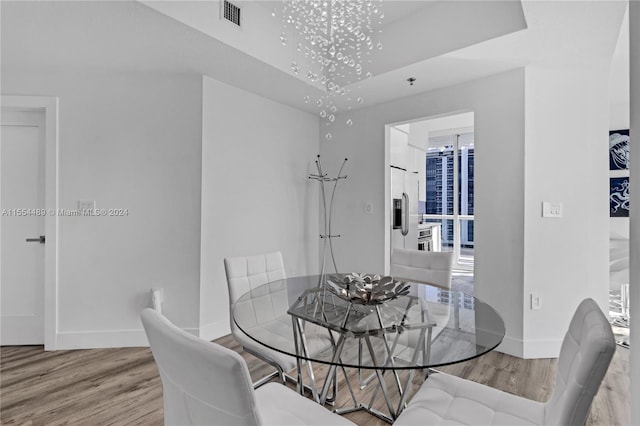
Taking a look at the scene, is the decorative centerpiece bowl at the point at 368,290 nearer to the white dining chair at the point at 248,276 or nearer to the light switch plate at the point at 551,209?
the white dining chair at the point at 248,276

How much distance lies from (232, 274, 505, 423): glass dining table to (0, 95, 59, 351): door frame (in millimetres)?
1990

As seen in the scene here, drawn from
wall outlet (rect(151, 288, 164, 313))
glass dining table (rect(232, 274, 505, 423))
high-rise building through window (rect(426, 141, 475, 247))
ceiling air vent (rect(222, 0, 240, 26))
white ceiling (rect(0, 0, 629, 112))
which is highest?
ceiling air vent (rect(222, 0, 240, 26))

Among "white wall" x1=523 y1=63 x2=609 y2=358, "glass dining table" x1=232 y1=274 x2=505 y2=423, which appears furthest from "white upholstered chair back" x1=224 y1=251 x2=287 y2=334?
"white wall" x1=523 y1=63 x2=609 y2=358

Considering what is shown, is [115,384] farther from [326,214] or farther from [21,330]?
[326,214]

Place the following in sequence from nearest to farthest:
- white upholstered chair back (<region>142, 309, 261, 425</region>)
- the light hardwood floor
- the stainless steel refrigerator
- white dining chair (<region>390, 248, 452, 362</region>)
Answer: white upholstered chair back (<region>142, 309, 261, 425</region>) → the light hardwood floor → white dining chair (<region>390, 248, 452, 362</region>) → the stainless steel refrigerator

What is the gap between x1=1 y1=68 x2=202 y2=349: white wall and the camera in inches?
117

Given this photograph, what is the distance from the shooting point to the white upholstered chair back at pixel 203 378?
2.62ft

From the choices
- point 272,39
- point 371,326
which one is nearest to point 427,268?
point 371,326

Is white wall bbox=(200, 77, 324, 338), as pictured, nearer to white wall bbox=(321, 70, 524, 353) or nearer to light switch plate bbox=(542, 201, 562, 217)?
white wall bbox=(321, 70, 524, 353)

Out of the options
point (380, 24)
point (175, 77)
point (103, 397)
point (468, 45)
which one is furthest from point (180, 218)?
point (468, 45)

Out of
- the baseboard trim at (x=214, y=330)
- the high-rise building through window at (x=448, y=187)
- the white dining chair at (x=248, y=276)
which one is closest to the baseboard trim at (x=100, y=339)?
the baseboard trim at (x=214, y=330)

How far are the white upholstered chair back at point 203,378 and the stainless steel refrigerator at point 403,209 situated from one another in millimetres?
3513

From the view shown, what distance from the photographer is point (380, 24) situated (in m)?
3.10

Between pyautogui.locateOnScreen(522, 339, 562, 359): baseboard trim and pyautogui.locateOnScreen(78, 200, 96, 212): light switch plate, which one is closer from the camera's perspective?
pyautogui.locateOnScreen(522, 339, 562, 359): baseboard trim
